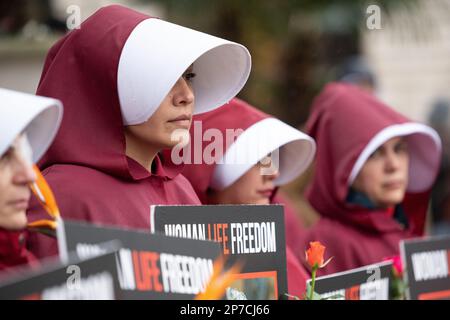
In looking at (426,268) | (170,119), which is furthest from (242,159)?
A: (170,119)

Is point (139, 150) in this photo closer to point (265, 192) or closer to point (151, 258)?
point (151, 258)

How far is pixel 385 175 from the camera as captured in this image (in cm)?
583

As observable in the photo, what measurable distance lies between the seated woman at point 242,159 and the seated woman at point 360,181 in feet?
2.33

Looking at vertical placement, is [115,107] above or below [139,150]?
above

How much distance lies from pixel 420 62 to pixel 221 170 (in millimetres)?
13453

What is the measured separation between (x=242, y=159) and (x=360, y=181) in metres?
1.20

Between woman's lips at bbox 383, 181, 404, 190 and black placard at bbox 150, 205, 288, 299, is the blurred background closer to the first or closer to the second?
woman's lips at bbox 383, 181, 404, 190

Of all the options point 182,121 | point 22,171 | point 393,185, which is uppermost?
point 182,121

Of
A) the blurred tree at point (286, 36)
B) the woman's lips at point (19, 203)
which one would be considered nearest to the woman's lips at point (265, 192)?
the woman's lips at point (19, 203)

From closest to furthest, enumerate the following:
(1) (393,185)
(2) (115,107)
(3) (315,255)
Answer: (3) (315,255) → (2) (115,107) → (1) (393,185)

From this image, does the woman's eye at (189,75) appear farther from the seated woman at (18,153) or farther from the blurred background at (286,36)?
the blurred background at (286,36)
